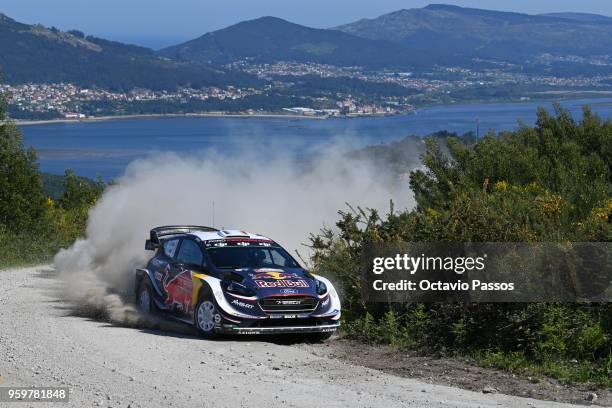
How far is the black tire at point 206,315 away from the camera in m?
13.6

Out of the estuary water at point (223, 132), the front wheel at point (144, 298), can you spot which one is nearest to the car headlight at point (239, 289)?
the front wheel at point (144, 298)

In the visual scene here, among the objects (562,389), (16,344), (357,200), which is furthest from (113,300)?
(357,200)

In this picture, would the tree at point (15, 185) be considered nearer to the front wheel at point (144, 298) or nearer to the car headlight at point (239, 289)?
the front wheel at point (144, 298)

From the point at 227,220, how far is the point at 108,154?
280 ft

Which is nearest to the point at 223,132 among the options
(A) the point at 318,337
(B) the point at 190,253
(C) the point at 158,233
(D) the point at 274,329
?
(C) the point at 158,233

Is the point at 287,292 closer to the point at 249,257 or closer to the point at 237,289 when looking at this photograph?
the point at 237,289

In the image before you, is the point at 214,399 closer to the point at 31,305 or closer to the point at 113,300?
the point at 113,300

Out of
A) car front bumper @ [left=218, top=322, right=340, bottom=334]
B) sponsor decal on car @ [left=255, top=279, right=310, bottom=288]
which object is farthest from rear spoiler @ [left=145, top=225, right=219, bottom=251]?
car front bumper @ [left=218, top=322, right=340, bottom=334]

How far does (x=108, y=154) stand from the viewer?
358 feet

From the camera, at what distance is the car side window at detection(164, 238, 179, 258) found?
15.8 metres

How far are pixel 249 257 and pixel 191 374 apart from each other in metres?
4.09

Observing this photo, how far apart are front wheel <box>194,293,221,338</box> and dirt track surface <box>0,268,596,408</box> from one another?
0.73 ft

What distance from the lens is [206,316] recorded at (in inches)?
543

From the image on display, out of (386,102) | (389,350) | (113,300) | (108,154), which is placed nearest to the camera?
(389,350)
